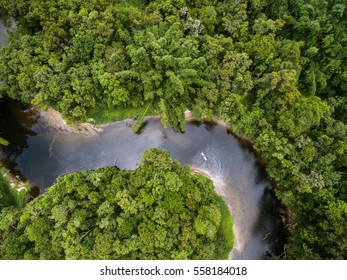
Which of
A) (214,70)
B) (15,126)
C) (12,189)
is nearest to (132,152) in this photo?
(214,70)

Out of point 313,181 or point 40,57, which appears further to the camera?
point 40,57

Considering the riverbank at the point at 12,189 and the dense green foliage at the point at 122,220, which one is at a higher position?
the dense green foliage at the point at 122,220

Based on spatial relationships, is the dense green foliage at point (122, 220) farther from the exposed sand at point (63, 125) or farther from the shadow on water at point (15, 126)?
the shadow on water at point (15, 126)

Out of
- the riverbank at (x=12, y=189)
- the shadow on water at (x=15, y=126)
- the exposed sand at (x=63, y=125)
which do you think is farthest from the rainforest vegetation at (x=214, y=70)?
the riverbank at (x=12, y=189)

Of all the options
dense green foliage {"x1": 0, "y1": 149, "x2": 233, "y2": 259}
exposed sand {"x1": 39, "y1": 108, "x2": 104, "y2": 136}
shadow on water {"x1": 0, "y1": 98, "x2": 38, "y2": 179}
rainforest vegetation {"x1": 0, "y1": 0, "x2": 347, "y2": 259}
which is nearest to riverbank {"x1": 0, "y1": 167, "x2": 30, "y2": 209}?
shadow on water {"x1": 0, "y1": 98, "x2": 38, "y2": 179}

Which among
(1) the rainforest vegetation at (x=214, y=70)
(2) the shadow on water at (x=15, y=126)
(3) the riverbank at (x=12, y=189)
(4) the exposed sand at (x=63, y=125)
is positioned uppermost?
(1) the rainforest vegetation at (x=214, y=70)

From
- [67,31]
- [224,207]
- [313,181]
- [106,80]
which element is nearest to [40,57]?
[67,31]

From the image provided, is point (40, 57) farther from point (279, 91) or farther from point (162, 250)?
point (279, 91)
